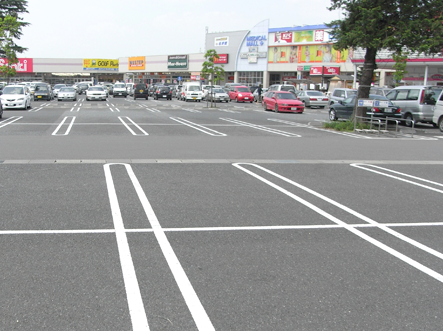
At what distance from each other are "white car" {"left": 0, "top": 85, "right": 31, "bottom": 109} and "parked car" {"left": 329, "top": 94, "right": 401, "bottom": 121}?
59.4 feet

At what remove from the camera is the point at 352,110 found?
953 inches

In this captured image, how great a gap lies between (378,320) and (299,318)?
604 millimetres

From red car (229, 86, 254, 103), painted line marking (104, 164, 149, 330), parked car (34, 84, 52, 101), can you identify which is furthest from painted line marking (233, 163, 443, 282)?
red car (229, 86, 254, 103)

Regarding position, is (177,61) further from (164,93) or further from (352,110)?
(352,110)

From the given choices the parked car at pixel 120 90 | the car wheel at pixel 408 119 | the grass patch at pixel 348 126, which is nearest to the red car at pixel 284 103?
the car wheel at pixel 408 119

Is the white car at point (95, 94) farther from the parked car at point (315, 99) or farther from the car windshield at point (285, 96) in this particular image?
the car windshield at point (285, 96)

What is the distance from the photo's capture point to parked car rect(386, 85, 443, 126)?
876 inches

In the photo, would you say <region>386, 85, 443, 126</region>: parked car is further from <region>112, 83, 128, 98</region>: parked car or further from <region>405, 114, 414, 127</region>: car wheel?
<region>112, 83, 128, 98</region>: parked car

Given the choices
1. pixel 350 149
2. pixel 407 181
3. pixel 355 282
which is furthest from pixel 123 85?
pixel 355 282

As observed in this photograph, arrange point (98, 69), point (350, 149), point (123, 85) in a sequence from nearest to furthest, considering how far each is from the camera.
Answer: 1. point (350, 149)
2. point (123, 85)
3. point (98, 69)

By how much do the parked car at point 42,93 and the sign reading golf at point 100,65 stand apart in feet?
229

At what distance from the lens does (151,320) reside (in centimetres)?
368

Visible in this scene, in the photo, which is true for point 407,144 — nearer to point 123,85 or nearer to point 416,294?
point 416,294

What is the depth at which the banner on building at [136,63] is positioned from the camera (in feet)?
349
